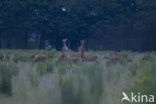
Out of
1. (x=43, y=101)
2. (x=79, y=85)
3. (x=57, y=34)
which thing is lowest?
(x=43, y=101)

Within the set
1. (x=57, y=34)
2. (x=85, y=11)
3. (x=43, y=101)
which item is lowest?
(x=43, y=101)

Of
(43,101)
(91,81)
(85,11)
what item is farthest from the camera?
(85,11)

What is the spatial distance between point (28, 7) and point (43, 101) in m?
34.3

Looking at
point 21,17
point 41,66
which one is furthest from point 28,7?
point 41,66

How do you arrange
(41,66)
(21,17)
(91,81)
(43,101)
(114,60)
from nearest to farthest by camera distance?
1. (43,101)
2. (91,81)
3. (41,66)
4. (114,60)
5. (21,17)

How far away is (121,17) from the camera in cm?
3853

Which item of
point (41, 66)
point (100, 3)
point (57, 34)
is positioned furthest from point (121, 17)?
point (41, 66)

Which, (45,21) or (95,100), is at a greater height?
(45,21)

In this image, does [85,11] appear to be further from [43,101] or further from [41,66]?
[43,101]

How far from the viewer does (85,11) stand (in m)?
40.0

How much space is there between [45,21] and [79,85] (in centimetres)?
3467

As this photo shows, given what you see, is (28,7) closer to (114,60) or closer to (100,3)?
(100,3)

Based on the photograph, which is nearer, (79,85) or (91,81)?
(79,85)

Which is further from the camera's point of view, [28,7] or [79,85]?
[28,7]
